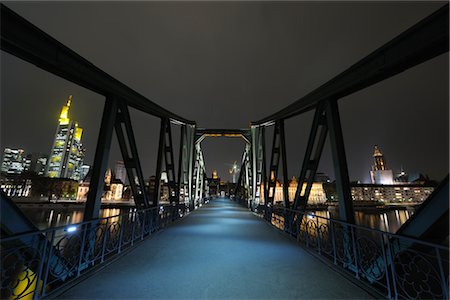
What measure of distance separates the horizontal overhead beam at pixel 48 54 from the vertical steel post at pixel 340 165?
560 cm

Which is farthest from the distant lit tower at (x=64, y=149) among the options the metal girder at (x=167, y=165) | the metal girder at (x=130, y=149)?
the metal girder at (x=130, y=149)

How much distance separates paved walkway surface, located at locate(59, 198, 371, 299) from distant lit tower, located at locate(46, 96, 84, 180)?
124162 millimetres

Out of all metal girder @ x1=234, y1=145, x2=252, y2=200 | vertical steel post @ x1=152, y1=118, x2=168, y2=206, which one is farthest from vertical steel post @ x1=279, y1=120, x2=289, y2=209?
metal girder @ x1=234, y1=145, x2=252, y2=200

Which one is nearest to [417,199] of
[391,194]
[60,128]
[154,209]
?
[391,194]

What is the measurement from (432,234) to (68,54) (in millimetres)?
6837

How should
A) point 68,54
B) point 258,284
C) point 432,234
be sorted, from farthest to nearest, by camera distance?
point 68,54 < point 258,284 < point 432,234

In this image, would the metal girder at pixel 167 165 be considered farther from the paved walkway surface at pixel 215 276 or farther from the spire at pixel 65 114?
the spire at pixel 65 114

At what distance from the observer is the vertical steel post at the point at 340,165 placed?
4.36 m

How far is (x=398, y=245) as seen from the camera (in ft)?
10.1

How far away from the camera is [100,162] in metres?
4.79

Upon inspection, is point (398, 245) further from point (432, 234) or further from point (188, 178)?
point (188, 178)

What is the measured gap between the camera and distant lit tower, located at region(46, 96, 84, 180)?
330 feet

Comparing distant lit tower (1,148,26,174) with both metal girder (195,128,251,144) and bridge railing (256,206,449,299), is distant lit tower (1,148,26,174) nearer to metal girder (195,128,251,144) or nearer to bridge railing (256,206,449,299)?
metal girder (195,128,251,144)

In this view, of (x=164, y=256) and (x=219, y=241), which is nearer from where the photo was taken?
(x=164, y=256)
